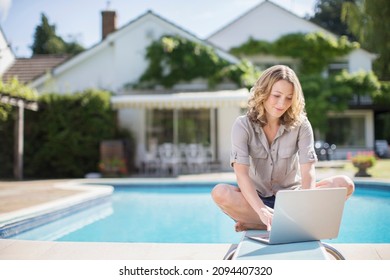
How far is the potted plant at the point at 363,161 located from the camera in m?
11.0

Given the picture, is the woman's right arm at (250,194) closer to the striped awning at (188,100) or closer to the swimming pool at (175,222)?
the swimming pool at (175,222)

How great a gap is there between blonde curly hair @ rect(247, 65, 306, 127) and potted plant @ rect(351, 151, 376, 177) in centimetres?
814

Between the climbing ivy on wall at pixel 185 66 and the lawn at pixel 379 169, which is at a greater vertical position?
the climbing ivy on wall at pixel 185 66

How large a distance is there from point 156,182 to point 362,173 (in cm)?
516

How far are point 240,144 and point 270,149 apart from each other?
28cm

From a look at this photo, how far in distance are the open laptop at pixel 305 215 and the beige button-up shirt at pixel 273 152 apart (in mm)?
568

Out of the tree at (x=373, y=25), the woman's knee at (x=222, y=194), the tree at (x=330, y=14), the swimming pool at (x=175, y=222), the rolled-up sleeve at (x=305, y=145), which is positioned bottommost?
the swimming pool at (x=175, y=222)

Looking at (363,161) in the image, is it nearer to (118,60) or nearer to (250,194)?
(250,194)

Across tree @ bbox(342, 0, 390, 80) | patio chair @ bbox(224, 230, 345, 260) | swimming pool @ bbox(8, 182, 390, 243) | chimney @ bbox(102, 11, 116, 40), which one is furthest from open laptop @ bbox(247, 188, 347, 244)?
chimney @ bbox(102, 11, 116, 40)

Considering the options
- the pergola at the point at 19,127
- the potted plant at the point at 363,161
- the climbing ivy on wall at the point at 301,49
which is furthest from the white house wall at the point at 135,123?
the potted plant at the point at 363,161

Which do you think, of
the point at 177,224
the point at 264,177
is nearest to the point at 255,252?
the point at 264,177

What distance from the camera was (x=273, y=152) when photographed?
11.4 feet

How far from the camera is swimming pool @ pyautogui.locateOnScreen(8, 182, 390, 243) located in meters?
5.86
